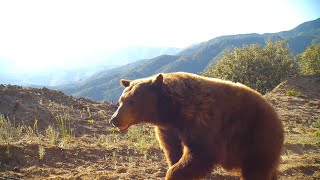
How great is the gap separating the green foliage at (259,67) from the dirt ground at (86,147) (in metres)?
21.2

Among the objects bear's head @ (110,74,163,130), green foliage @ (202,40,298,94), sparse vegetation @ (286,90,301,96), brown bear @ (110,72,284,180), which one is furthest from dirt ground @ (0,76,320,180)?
green foliage @ (202,40,298,94)

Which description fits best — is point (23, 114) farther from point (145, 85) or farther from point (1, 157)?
point (145, 85)

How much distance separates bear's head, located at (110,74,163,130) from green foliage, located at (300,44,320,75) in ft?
123

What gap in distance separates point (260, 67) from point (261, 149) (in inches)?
1304

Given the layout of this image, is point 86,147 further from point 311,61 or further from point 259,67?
point 311,61

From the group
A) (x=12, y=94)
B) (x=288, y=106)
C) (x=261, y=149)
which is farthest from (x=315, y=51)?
(x=261, y=149)

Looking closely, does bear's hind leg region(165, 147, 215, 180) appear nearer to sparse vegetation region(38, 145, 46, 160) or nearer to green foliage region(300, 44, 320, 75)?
sparse vegetation region(38, 145, 46, 160)

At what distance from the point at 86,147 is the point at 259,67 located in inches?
1217

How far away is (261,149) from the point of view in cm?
488

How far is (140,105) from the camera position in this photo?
5.15m

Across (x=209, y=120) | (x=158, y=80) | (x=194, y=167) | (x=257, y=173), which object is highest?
(x=158, y=80)

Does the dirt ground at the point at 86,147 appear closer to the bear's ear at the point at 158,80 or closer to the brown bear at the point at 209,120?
the brown bear at the point at 209,120

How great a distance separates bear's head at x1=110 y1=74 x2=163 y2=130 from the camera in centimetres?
510

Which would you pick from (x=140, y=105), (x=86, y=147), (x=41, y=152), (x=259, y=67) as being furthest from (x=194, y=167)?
(x=259, y=67)
